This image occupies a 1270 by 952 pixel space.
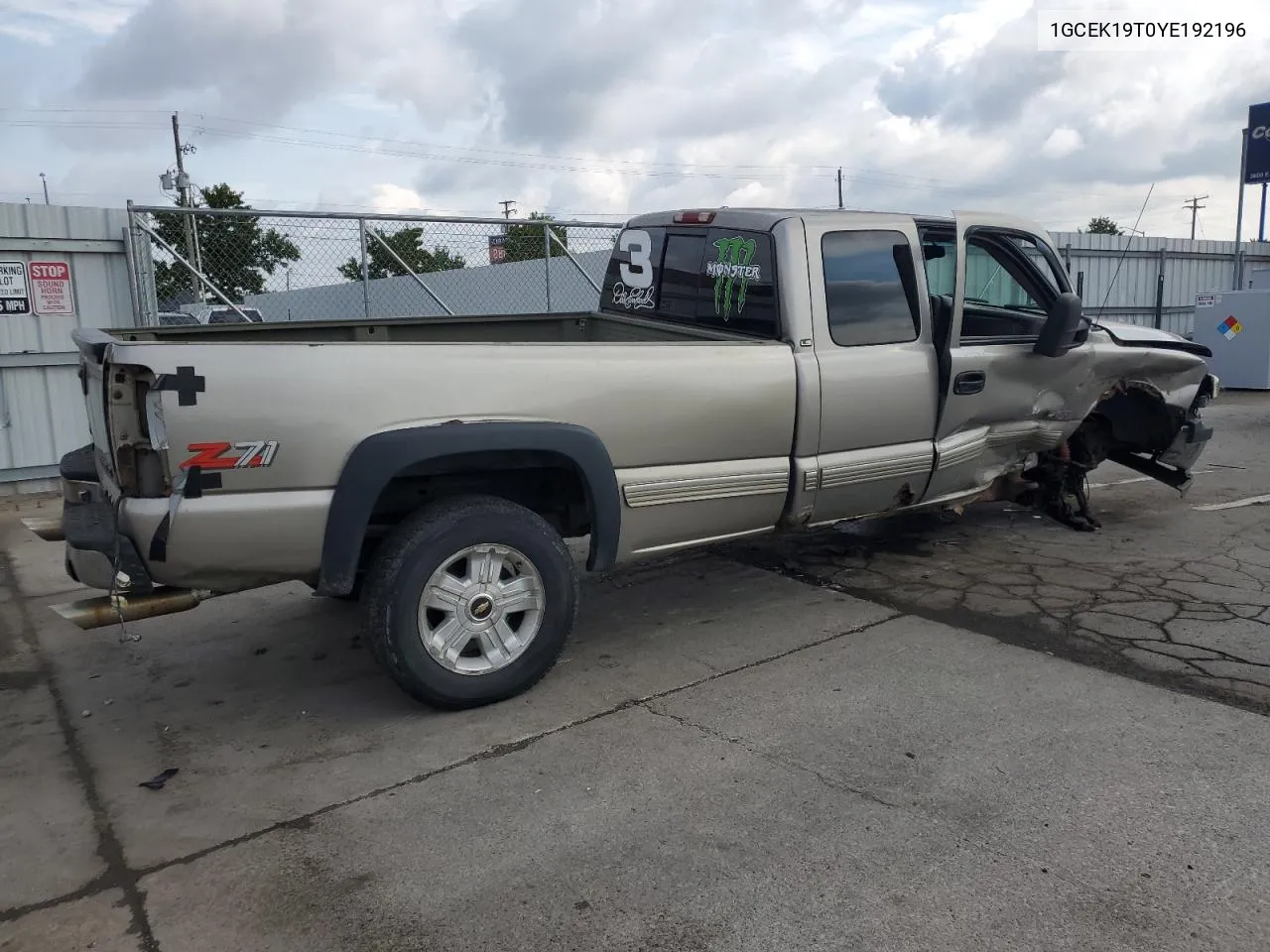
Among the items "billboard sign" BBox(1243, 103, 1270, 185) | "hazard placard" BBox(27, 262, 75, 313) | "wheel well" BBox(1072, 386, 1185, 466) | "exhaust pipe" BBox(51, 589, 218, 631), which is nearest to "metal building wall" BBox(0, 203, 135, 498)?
"hazard placard" BBox(27, 262, 75, 313)

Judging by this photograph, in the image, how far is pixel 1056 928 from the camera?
2.62m

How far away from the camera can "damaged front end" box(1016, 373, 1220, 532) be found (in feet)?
21.8

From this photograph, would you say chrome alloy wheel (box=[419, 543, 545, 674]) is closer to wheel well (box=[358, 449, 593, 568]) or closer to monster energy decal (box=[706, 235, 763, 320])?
wheel well (box=[358, 449, 593, 568])

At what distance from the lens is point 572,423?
4035mm

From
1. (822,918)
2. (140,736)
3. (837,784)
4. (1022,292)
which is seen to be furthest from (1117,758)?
(140,736)

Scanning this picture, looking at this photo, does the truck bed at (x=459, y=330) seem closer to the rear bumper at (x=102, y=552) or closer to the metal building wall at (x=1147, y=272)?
the rear bumper at (x=102, y=552)

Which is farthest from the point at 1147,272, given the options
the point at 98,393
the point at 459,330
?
the point at 98,393

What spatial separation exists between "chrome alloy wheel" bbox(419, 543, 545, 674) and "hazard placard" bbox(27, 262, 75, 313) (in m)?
6.78

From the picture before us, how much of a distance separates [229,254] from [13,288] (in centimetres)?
180

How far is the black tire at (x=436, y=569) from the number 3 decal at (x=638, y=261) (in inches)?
85.9

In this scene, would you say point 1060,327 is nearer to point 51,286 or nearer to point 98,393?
point 98,393

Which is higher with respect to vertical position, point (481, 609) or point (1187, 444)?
point (1187, 444)

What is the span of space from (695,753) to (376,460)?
160 centimetres

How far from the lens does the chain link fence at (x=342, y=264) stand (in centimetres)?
899
